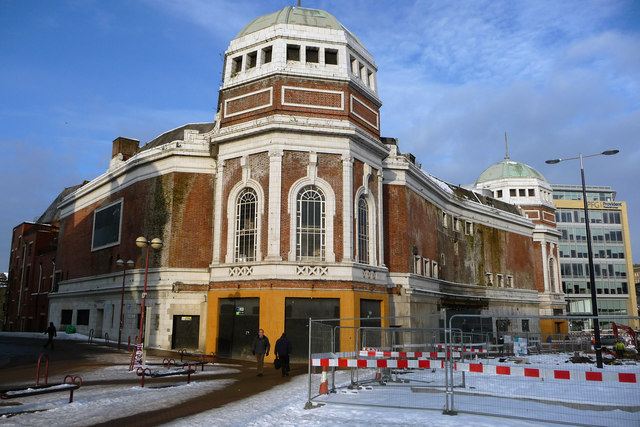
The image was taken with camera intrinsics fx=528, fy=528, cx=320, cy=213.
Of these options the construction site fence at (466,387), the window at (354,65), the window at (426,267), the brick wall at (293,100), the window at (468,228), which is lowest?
the construction site fence at (466,387)

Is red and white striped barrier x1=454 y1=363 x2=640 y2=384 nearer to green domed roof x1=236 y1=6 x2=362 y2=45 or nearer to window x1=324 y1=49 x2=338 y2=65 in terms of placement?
window x1=324 y1=49 x2=338 y2=65

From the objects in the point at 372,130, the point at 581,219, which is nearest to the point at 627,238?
the point at 581,219

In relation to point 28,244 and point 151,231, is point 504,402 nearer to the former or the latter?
point 151,231

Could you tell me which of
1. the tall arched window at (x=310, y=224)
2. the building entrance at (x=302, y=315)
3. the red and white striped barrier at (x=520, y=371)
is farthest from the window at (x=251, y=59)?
the red and white striped barrier at (x=520, y=371)

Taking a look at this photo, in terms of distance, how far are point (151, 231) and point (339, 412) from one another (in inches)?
903

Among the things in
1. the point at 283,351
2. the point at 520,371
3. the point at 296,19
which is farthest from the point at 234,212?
the point at 520,371

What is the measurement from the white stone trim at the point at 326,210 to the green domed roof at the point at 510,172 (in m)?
41.3

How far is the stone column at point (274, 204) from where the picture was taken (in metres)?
26.0

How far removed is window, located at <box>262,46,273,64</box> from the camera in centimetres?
2882

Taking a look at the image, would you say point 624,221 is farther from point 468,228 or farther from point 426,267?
point 426,267

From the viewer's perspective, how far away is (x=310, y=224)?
26891 millimetres

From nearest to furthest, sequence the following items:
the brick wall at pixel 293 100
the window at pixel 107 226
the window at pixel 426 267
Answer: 1. the brick wall at pixel 293 100
2. the window at pixel 107 226
3. the window at pixel 426 267

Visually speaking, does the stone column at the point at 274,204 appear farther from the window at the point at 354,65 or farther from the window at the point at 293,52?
the window at the point at 354,65

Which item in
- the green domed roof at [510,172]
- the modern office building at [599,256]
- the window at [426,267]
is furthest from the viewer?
the modern office building at [599,256]
